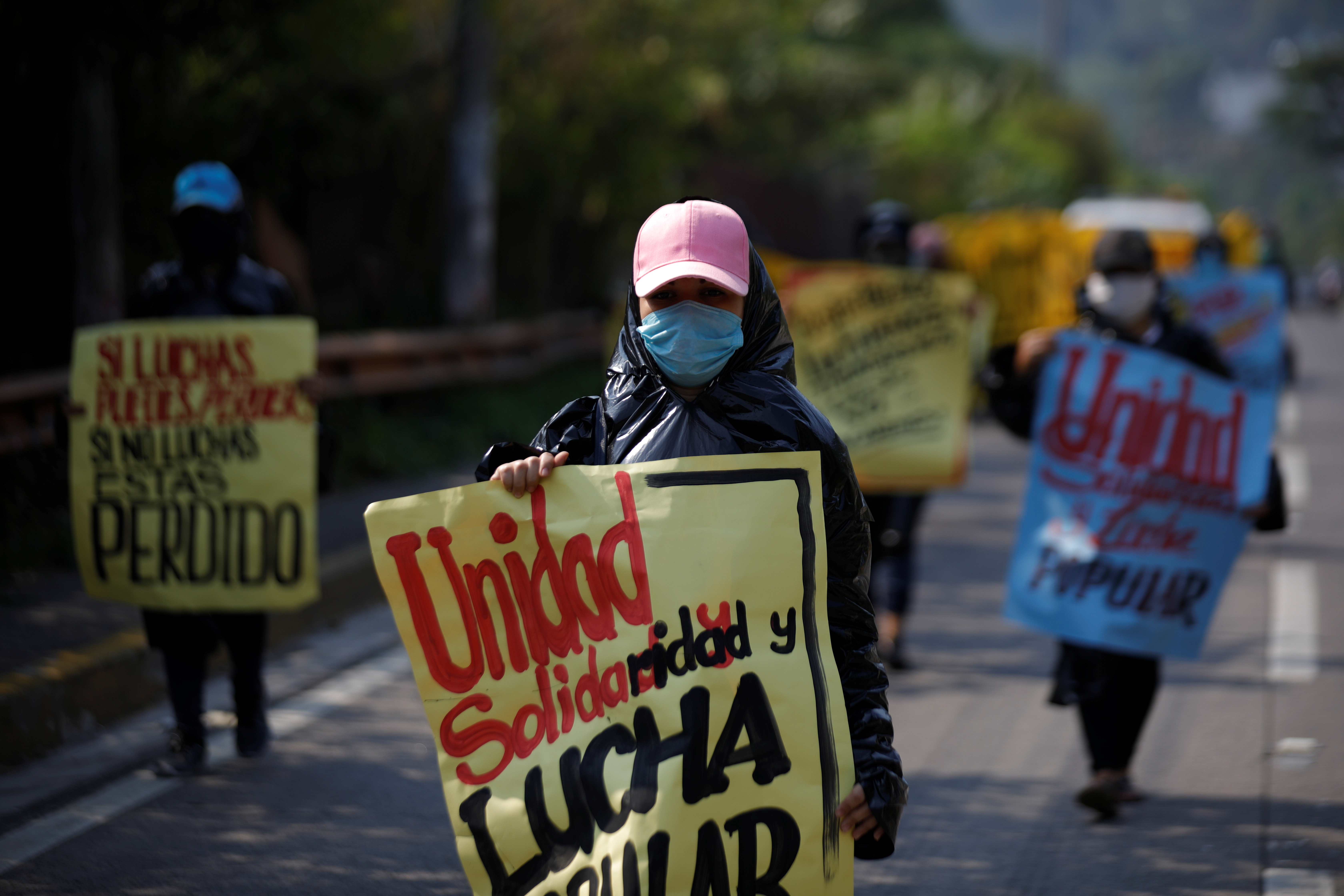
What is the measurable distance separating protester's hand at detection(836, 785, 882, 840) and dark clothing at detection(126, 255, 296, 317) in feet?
11.2

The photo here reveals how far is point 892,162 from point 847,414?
25396 millimetres

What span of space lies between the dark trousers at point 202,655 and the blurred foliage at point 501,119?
4.27 meters

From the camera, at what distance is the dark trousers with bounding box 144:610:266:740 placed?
199 inches

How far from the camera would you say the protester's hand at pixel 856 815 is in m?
2.65

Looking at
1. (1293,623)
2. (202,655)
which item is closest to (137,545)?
(202,655)

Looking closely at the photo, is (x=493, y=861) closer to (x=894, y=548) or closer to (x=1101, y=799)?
(x=1101, y=799)

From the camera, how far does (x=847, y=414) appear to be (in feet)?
24.7

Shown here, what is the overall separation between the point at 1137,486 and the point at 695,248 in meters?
2.90

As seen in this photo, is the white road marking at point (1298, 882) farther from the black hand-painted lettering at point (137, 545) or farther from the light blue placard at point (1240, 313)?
the light blue placard at point (1240, 313)

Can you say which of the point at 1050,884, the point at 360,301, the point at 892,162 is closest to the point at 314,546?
the point at 1050,884

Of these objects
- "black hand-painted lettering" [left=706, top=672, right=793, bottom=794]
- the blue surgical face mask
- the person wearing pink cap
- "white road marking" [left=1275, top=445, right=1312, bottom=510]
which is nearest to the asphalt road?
the person wearing pink cap

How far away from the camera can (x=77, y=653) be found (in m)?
5.78

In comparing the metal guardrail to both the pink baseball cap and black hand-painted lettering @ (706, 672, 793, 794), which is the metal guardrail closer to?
the pink baseball cap

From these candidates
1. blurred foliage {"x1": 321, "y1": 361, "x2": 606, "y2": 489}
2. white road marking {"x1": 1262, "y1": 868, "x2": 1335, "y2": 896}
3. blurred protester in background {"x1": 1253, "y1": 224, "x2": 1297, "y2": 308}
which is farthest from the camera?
blurred protester in background {"x1": 1253, "y1": 224, "x2": 1297, "y2": 308}
